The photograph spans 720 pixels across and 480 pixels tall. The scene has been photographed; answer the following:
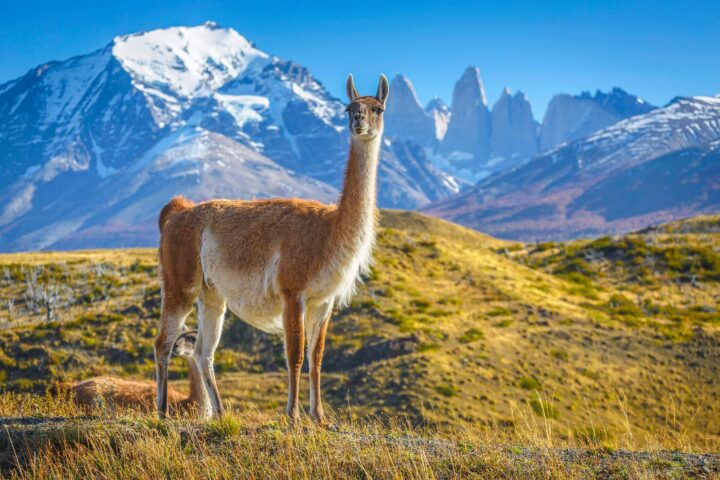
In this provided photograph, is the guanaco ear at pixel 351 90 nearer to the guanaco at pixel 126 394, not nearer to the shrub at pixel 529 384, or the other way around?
the guanaco at pixel 126 394

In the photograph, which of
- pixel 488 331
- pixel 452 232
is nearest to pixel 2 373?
pixel 488 331

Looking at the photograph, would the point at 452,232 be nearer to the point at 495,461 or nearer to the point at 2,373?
the point at 2,373

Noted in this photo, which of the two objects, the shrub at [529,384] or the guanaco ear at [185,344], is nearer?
the guanaco ear at [185,344]

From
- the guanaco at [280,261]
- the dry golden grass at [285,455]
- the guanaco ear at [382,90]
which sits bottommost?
the dry golden grass at [285,455]

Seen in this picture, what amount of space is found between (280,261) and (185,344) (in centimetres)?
288

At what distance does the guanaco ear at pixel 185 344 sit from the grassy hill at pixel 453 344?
23.6 ft

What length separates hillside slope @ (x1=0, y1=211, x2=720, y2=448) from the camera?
22250mm

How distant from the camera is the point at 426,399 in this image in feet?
70.7

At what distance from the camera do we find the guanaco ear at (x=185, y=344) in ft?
31.9

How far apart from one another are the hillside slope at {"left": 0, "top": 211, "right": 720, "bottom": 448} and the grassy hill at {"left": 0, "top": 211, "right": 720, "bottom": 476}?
8 cm

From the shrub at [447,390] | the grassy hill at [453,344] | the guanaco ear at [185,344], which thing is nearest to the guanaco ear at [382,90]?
the guanaco ear at [185,344]

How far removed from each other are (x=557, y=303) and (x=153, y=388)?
2694 centimetres

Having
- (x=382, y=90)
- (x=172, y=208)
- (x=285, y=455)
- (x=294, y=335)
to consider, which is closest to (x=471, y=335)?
(x=172, y=208)

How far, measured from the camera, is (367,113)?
8.19m
